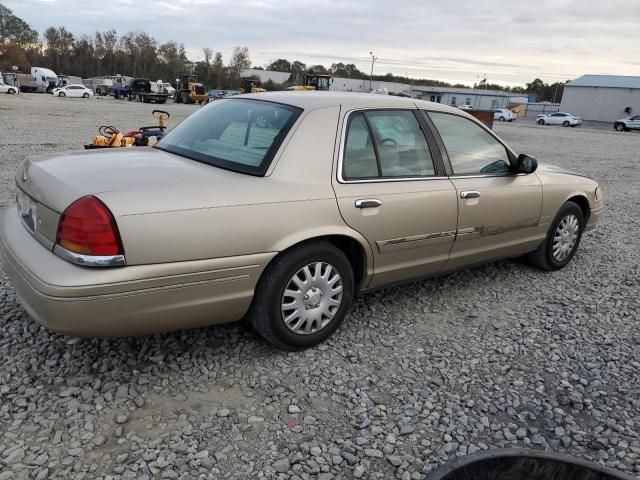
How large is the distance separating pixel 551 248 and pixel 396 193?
232cm

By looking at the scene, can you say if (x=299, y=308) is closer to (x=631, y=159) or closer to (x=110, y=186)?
(x=110, y=186)

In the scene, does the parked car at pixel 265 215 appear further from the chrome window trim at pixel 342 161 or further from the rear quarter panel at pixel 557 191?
the rear quarter panel at pixel 557 191

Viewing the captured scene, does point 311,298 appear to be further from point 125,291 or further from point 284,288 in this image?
point 125,291

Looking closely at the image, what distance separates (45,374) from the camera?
2979 millimetres

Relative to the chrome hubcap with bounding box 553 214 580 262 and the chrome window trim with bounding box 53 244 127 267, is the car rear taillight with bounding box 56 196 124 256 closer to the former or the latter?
the chrome window trim with bounding box 53 244 127 267

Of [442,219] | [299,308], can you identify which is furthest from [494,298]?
[299,308]

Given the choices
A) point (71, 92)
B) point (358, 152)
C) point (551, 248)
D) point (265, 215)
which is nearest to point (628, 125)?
point (551, 248)

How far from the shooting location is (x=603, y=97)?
5906cm

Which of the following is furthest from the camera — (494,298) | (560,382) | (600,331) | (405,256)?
(494,298)

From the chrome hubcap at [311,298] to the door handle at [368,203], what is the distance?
44 centimetres

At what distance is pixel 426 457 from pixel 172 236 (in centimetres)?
165

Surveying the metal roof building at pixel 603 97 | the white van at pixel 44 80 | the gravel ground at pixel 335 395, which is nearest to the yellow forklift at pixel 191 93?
the white van at pixel 44 80

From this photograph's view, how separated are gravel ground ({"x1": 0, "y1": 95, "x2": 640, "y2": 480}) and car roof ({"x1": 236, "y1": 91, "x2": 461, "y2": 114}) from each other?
1.55 meters

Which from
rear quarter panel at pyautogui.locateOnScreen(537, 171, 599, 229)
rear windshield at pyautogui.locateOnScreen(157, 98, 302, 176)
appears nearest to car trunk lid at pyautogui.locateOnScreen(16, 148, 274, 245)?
rear windshield at pyautogui.locateOnScreen(157, 98, 302, 176)
